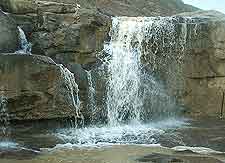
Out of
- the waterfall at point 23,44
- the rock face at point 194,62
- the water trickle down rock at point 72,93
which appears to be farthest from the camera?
the rock face at point 194,62

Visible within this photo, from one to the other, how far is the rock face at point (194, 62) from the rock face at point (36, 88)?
11.2ft

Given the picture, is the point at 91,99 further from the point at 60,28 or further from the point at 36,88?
the point at 60,28

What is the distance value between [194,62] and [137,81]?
75.3 inches

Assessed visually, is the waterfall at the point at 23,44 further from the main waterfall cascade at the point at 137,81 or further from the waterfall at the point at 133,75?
the waterfall at the point at 133,75

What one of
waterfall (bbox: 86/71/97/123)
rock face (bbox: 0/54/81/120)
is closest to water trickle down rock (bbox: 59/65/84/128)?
rock face (bbox: 0/54/81/120)

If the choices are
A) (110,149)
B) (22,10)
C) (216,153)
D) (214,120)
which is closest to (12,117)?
(110,149)

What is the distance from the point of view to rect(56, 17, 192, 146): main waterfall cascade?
12797mm

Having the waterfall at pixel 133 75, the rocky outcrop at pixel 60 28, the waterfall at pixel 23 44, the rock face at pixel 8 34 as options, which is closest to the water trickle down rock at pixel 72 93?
the rocky outcrop at pixel 60 28

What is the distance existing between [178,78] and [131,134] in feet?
10.9

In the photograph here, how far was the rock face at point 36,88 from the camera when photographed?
10.8 meters

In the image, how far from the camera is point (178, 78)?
14039 millimetres

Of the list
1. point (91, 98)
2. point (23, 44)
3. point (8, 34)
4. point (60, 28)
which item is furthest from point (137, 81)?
point (8, 34)

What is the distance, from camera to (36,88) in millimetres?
11148

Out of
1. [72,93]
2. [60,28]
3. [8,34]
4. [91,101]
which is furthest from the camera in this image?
[60,28]
